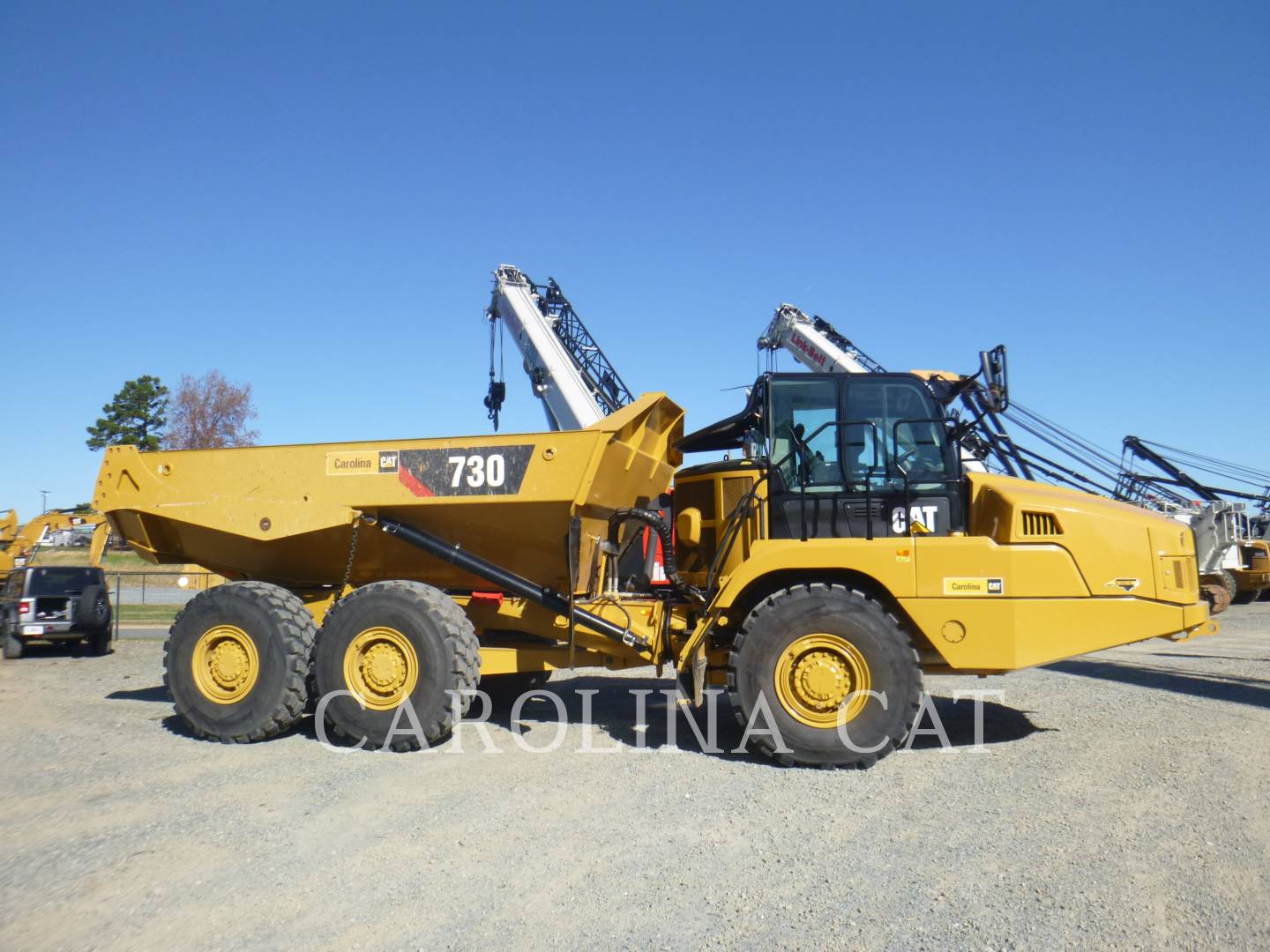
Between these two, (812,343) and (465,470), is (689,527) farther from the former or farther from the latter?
(812,343)

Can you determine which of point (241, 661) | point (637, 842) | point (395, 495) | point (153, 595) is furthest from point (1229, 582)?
point (153, 595)

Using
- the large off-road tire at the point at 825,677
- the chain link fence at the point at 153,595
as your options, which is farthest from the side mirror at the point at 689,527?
the chain link fence at the point at 153,595

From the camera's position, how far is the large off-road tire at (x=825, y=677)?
6.33m

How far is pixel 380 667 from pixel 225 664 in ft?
4.61

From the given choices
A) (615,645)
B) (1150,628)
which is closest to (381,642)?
(615,645)

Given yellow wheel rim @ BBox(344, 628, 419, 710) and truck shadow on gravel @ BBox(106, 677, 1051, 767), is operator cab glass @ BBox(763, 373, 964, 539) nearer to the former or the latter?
truck shadow on gravel @ BBox(106, 677, 1051, 767)

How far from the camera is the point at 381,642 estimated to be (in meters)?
7.24

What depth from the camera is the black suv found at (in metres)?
14.7

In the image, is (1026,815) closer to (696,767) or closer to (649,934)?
(696,767)

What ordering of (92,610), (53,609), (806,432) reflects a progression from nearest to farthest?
(806,432), (92,610), (53,609)

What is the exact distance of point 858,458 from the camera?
7016 mm

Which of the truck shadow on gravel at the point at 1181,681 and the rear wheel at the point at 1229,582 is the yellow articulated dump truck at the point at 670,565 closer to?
the truck shadow on gravel at the point at 1181,681

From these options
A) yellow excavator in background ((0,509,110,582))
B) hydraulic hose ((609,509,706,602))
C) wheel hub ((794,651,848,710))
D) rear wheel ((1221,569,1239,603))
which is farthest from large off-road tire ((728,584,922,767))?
rear wheel ((1221,569,1239,603))

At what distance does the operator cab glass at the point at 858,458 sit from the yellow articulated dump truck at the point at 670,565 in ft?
0.06
